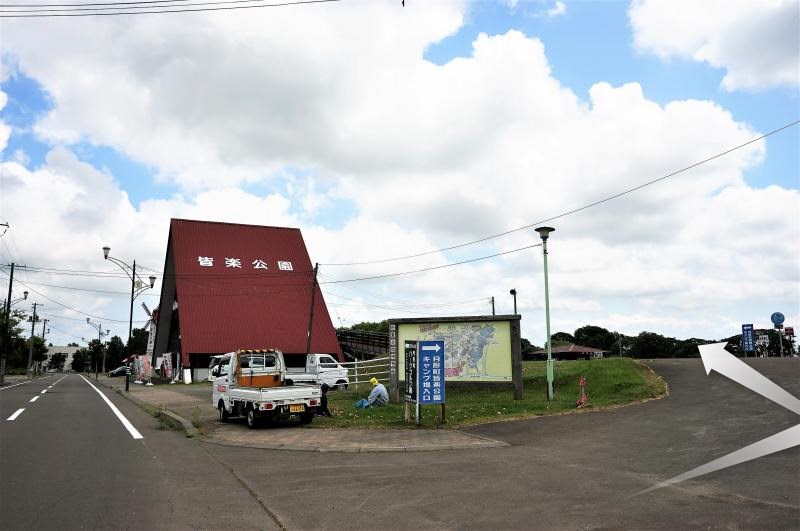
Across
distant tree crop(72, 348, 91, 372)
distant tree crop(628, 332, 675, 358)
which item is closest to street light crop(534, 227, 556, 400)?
distant tree crop(628, 332, 675, 358)

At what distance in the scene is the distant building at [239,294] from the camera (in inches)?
1748

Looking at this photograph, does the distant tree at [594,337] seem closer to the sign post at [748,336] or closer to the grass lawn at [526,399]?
the sign post at [748,336]

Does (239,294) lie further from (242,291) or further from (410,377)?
(410,377)

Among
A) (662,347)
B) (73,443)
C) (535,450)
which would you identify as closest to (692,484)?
(535,450)

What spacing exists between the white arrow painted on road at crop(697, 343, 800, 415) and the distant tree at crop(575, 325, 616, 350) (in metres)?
65.5

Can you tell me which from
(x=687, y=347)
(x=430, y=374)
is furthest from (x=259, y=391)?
(x=687, y=347)

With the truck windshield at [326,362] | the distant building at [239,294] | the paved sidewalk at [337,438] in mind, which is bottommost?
the paved sidewalk at [337,438]

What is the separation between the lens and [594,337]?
87.6 meters

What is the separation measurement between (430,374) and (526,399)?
4691 mm

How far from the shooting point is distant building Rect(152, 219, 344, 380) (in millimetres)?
44406

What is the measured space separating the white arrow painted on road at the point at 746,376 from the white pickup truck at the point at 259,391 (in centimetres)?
871

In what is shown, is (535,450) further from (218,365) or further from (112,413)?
(112,413)

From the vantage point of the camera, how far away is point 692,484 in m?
7.12

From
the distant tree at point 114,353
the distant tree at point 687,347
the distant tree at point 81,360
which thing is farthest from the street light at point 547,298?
the distant tree at point 81,360
